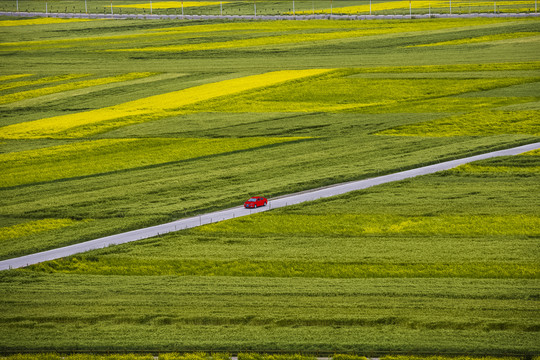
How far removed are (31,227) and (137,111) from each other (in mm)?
38701

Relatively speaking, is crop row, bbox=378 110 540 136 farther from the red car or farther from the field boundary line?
the field boundary line

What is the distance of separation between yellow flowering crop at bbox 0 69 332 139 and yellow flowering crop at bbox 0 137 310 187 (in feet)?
22.5

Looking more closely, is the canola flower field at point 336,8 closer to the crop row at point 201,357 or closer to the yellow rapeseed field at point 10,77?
the yellow rapeseed field at point 10,77

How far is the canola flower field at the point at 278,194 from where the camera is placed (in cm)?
3112

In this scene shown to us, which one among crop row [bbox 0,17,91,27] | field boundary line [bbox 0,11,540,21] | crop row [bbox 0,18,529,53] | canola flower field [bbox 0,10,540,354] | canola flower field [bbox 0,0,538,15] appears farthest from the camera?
crop row [bbox 0,17,91,27]

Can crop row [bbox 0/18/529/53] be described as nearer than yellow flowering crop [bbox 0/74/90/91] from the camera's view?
No

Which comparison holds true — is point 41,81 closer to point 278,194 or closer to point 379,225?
point 278,194

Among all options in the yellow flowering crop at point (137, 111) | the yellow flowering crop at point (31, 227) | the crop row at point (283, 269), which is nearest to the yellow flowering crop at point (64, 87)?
the yellow flowering crop at point (137, 111)

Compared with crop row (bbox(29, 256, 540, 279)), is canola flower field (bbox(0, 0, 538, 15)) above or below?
above

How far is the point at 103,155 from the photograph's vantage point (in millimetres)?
66125

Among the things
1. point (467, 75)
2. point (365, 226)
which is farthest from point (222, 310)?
point (467, 75)

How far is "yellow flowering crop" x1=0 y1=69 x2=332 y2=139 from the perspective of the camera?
75.9 metres

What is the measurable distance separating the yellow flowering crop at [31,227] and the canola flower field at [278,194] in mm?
201

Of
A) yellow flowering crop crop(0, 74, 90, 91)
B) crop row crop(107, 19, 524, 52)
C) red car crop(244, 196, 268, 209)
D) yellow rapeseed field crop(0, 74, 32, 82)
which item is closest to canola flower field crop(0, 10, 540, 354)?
yellow rapeseed field crop(0, 74, 32, 82)
